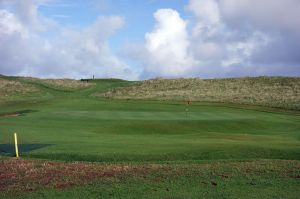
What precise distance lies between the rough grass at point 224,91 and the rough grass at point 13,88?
16.1 meters

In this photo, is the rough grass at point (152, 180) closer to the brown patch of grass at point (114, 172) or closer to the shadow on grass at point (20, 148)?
the brown patch of grass at point (114, 172)

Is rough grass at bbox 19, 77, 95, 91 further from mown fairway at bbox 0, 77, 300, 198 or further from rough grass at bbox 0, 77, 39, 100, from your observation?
mown fairway at bbox 0, 77, 300, 198

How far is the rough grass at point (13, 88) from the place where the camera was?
86000 mm

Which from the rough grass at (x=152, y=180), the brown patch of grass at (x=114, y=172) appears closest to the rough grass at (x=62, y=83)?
the brown patch of grass at (x=114, y=172)

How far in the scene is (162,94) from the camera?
8125 cm

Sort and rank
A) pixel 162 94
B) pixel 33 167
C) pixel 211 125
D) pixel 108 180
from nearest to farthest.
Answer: pixel 108 180 → pixel 33 167 → pixel 211 125 → pixel 162 94

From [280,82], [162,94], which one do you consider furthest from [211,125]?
[280,82]

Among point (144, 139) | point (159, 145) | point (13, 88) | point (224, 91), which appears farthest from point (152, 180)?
point (13, 88)

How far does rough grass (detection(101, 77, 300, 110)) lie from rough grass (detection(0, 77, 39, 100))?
1615cm

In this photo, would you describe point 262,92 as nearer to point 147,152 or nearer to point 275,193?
point 147,152

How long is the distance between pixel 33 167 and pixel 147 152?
205 inches

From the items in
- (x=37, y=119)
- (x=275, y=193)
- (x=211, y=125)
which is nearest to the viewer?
(x=275, y=193)

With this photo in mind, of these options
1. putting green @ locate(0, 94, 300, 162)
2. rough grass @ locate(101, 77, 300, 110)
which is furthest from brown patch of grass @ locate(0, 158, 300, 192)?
rough grass @ locate(101, 77, 300, 110)

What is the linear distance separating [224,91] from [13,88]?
40177mm
